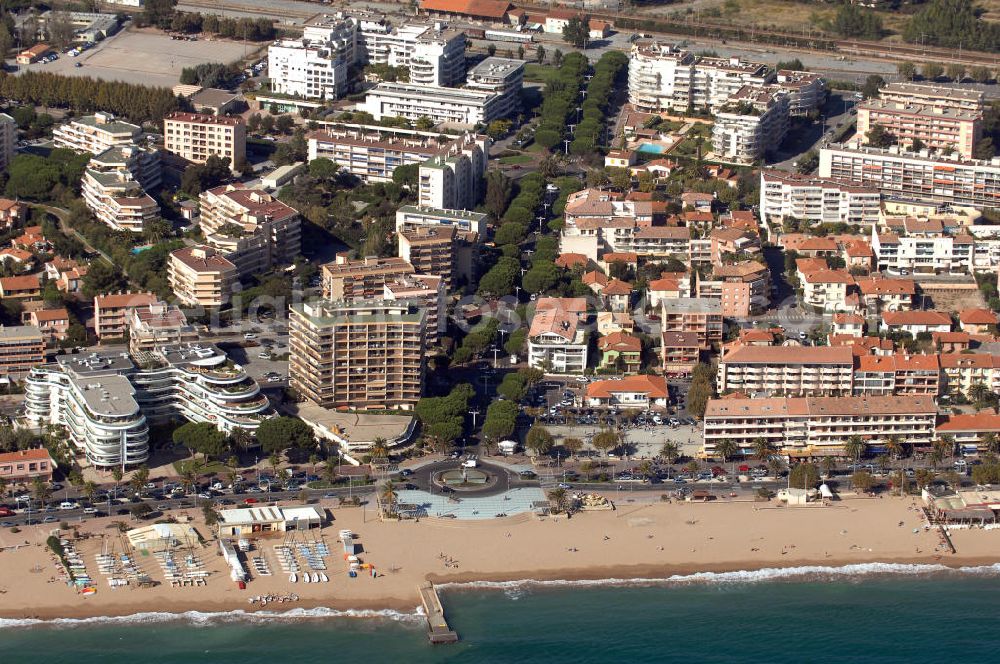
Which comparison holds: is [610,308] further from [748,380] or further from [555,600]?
[555,600]

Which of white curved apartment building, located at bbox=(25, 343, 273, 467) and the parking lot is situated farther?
the parking lot

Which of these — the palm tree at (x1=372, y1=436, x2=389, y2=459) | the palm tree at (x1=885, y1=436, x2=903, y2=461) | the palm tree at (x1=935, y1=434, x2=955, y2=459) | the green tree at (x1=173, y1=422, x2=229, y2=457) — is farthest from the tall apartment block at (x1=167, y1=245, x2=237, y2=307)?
the palm tree at (x1=935, y1=434, x2=955, y2=459)

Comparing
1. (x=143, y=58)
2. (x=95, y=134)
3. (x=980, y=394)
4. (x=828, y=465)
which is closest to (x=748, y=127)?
(x=980, y=394)

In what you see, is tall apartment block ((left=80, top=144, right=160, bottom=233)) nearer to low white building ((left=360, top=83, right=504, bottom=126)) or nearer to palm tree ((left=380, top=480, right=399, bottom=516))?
low white building ((left=360, top=83, right=504, bottom=126))

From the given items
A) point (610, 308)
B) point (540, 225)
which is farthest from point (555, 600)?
point (540, 225)

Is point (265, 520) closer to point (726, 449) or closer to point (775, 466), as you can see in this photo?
point (726, 449)

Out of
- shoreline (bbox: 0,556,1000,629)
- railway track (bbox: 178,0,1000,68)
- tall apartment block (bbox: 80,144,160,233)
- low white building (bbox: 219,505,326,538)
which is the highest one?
railway track (bbox: 178,0,1000,68)

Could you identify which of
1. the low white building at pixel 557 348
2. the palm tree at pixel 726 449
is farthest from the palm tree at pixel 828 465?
the low white building at pixel 557 348
